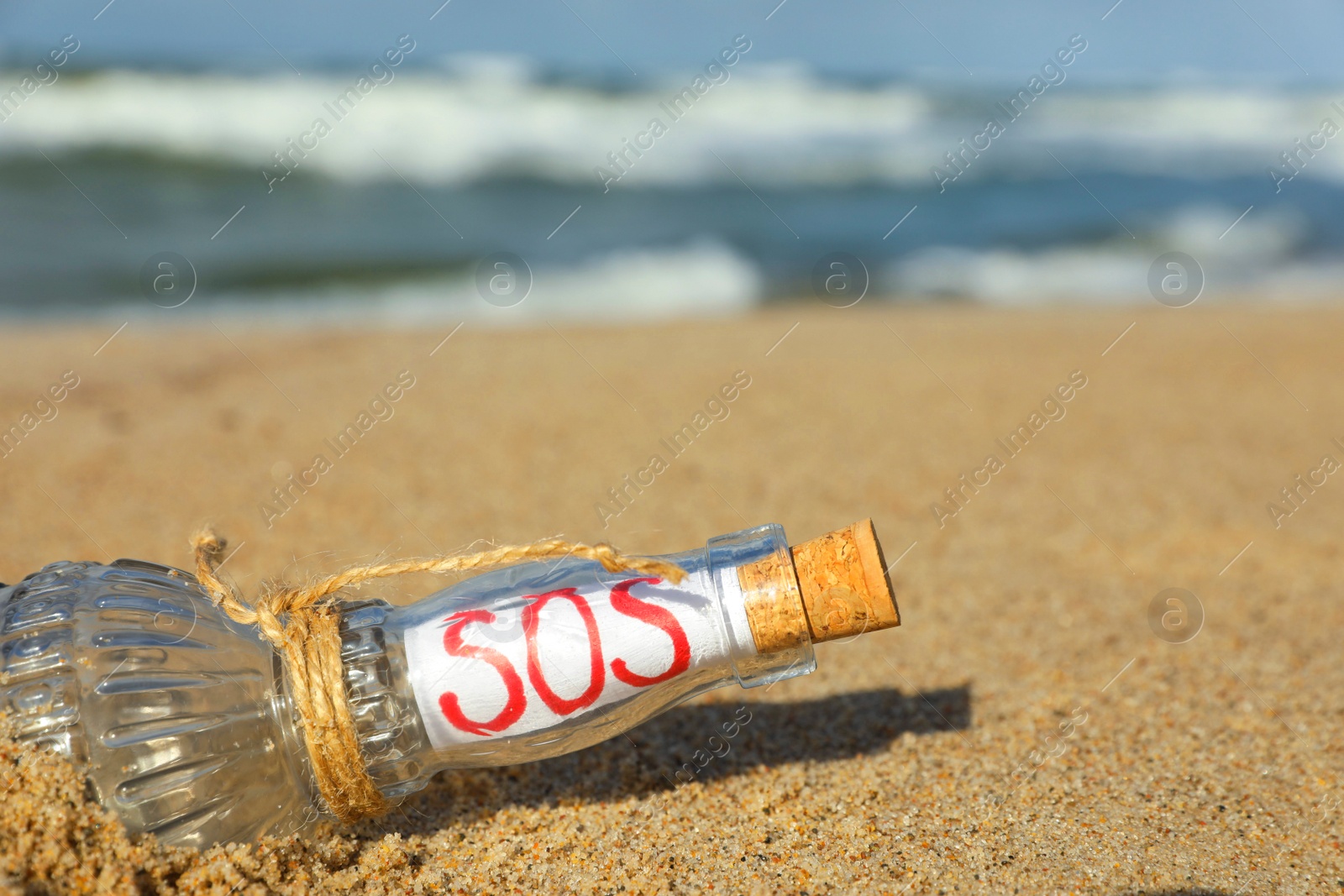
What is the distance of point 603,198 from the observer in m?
11.1

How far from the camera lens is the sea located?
8.24m

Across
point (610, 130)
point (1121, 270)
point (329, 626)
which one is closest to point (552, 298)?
point (1121, 270)

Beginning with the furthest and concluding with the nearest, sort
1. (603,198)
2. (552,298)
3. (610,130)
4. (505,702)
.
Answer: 1. (610,130)
2. (603,198)
3. (552,298)
4. (505,702)

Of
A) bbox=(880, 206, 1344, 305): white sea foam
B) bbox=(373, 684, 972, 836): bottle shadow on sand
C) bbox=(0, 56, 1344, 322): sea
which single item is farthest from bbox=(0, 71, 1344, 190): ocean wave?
bbox=(373, 684, 972, 836): bottle shadow on sand

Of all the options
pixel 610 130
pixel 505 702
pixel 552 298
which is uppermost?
pixel 610 130

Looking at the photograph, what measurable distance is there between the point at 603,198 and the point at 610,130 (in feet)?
8.16

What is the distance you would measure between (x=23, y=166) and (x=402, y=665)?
36.8 feet

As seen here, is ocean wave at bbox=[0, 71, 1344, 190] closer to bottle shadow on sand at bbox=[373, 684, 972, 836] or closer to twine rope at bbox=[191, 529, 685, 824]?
bottle shadow on sand at bbox=[373, 684, 972, 836]

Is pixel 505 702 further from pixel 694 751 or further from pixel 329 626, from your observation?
pixel 694 751

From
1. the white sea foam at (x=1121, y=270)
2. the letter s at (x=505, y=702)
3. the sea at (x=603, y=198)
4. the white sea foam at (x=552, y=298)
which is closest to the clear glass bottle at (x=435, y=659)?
the letter s at (x=505, y=702)

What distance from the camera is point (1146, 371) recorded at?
16.2 feet

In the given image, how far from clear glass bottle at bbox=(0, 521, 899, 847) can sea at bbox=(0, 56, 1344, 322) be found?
20.4 ft

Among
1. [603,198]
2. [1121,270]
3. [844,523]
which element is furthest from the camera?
[603,198]

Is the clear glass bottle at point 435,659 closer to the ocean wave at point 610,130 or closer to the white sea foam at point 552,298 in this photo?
the white sea foam at point 552,298
